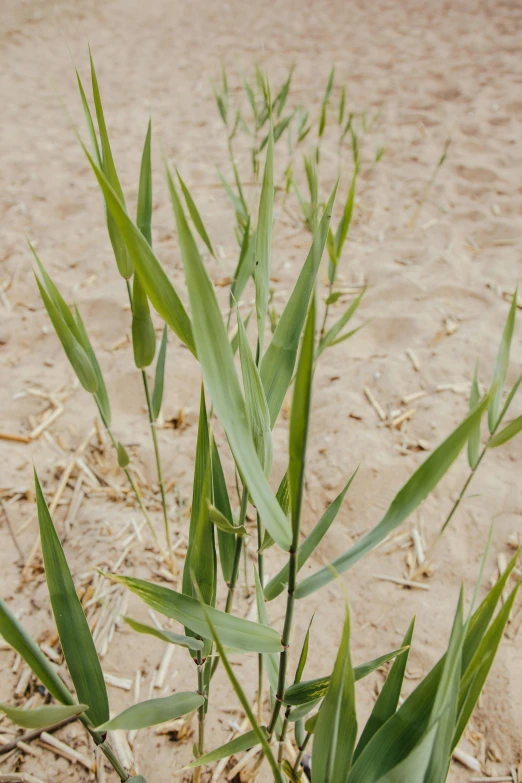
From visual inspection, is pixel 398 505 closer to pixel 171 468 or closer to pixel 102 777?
pixel 102 777

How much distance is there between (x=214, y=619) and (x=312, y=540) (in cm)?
9

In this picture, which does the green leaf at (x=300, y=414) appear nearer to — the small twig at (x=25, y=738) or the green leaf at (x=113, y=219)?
the green leaf at (x=113, y=219)

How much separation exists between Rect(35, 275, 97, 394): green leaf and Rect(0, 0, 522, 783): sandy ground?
23cm

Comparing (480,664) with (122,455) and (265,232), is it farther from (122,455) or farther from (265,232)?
(122,455)

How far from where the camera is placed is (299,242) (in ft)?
5.90

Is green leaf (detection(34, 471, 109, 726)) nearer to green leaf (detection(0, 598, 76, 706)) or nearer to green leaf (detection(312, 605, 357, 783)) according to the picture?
green leaf (detection(0, 598, 76, 706))

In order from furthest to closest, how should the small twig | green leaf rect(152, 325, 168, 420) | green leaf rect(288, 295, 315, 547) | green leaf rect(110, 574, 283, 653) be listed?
1. green leaf rect(152, 325, 168, 420)
2. the small twig
3. green leaf rect(110, 574, 283, 653)
4. green leaf rect(288, 295, 315, 547)

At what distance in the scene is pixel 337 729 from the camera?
0.36 metres

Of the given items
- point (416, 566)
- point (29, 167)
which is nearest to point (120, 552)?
point (416, 566)

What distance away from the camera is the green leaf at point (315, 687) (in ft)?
1.38

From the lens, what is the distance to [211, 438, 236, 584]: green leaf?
0.51 m

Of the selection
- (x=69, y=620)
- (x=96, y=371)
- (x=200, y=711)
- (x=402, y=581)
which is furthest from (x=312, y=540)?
(x=402, y=581)

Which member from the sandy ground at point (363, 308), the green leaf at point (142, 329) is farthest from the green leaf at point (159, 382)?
the sandy ground at point (363, 308)

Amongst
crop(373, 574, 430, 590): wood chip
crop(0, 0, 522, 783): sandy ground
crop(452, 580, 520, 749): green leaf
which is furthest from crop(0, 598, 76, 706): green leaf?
crop(373, 574, 430, 590): wood chip
